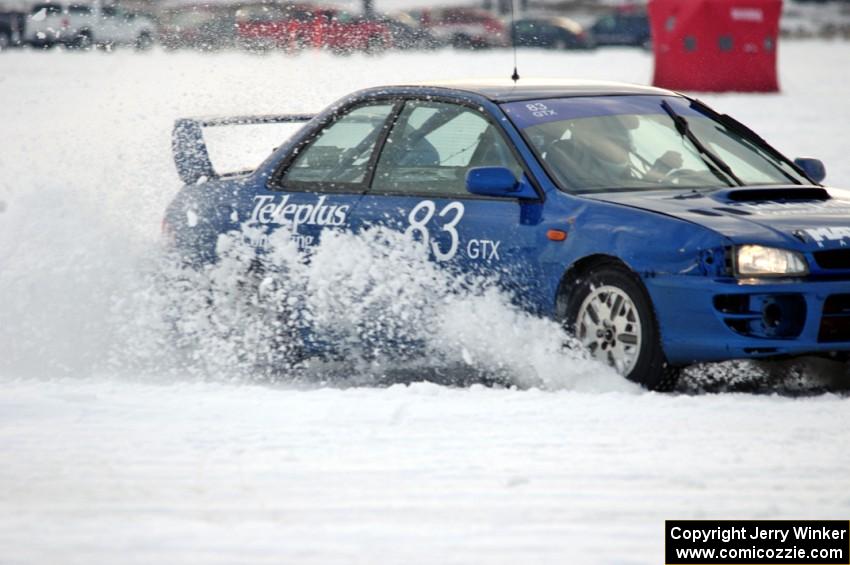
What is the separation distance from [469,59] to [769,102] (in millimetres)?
13262

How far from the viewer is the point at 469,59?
36.7 meters

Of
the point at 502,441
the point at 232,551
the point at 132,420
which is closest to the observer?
the point at 232,551

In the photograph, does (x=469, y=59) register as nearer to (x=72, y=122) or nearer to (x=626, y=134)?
(x=72, y=122)

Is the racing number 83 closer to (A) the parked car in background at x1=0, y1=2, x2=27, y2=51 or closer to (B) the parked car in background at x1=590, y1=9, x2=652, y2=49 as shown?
(A) the parked car in background at x1=0, y1=2, x2=27, y2=51

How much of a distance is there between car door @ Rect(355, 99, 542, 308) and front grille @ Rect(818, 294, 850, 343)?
121 cm

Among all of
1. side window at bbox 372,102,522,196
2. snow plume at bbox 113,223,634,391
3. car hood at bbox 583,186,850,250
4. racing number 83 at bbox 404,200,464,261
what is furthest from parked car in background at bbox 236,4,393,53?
car hood at bbox 583,186,850,250

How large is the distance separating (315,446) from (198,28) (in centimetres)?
1984

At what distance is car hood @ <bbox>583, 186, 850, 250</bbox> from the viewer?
6457 millimetres

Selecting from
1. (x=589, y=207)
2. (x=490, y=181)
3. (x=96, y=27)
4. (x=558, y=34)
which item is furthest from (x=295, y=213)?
(x=558, y=34)

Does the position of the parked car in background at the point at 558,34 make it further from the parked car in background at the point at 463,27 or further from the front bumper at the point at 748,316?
the front bumper at the point at 748,316

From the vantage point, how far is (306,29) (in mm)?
21203

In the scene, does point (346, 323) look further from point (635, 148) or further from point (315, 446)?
point (315, 446)

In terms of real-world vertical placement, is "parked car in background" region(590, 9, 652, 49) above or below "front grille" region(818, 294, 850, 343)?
below

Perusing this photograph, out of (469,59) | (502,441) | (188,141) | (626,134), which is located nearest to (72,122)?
(188,141)
